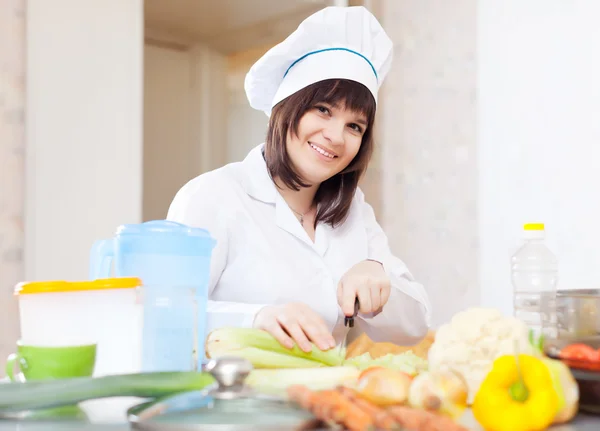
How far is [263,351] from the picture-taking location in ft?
3.14

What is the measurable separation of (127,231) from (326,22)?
81cm

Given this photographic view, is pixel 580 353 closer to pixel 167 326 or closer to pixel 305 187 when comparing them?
pixel 167 326

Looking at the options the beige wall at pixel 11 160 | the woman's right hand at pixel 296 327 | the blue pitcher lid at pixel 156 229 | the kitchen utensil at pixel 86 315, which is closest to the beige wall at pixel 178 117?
the beige wall at pixel 11 160

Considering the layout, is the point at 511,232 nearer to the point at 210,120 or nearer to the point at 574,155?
the point at 574,155

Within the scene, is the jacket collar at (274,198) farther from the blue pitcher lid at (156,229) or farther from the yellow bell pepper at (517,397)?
the yellow bell pepper at (517,397)

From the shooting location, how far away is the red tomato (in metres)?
0.69

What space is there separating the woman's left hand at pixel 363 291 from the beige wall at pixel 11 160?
1479mm

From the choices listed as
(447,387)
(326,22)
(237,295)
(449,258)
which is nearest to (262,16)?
(449,258)

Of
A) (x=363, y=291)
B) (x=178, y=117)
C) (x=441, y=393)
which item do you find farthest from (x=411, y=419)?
(x=178, y=117)

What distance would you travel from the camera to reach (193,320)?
0.84 m

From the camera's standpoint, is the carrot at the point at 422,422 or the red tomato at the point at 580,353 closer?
the carrot at the point at 422,422

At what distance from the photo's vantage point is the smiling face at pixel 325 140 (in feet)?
5.06

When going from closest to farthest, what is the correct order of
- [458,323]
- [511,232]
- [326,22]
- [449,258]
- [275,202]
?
1. [458,323]
2. [326,22]
3. [275,202]
4. [511,232]
5. [449,258]

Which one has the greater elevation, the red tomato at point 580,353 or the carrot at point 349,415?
the red tomato at point 580,353
